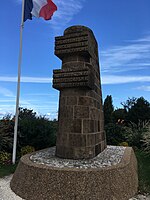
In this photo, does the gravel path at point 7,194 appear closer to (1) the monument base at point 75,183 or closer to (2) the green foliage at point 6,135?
(1) the monument base at point 75,183

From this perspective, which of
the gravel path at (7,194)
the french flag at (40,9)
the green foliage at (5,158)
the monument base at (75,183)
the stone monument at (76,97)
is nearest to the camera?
the monument base at (75,183)

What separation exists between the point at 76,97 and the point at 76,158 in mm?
1571

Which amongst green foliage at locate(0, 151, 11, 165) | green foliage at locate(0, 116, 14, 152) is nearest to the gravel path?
green foliage at locate(0, 151, 11, 165)

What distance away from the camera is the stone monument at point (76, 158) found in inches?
156

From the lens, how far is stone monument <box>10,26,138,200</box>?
3.97 metres

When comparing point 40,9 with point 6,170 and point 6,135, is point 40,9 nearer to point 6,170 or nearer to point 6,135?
point 6,135

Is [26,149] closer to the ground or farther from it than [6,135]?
closer to the ground

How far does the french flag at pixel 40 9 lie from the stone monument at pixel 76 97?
7.72 ft

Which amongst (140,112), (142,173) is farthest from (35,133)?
(140,112)

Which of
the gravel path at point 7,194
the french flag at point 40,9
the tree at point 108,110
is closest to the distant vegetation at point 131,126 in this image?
the tree at point 108,110

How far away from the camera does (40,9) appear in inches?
310

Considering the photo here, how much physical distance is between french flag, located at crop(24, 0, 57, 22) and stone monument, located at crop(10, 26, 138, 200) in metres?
2.18

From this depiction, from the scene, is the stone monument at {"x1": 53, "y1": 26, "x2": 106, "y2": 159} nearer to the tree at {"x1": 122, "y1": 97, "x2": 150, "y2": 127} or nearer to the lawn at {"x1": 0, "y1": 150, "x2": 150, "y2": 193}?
the lawn at {"x1": 0, "y1": 150, "x2": 150, "y2": 193}

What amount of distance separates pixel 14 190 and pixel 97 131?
2788 millimetres
